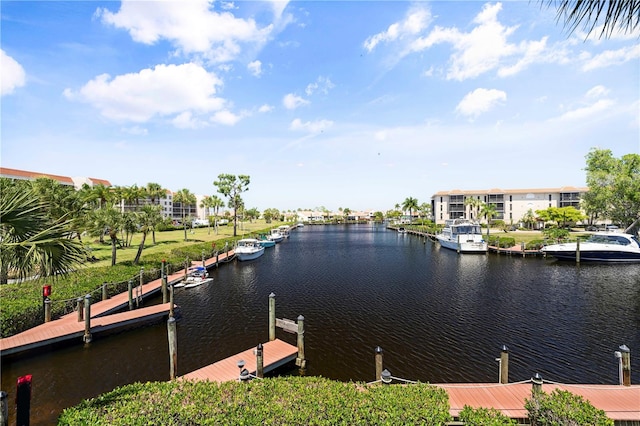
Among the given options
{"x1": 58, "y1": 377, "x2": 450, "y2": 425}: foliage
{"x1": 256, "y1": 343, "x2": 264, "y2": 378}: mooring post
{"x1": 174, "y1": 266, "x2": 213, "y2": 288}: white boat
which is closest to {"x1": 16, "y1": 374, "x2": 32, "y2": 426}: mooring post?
{"x1": 58, "y1": 377, "x2": 450, "y2": 425}: foliage

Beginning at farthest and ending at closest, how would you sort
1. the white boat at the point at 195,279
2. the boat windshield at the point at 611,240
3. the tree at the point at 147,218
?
the boat windshield at the point at 611,240 < the tree at the point at 147,218 < the white boat at the point at 195,279

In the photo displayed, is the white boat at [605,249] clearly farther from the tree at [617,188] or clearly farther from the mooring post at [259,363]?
the mooring post at [259,363]

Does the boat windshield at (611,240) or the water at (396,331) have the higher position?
the boat windshield at (611,240)

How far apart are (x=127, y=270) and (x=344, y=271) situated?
21979 millimetres

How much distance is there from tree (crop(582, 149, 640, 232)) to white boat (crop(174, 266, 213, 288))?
57118 millimetres

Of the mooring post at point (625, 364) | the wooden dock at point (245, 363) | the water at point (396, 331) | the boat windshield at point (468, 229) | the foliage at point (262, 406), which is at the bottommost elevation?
the water at point (396, 331)

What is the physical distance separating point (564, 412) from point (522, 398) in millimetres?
3011

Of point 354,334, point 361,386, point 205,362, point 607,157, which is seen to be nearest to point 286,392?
point 361,386

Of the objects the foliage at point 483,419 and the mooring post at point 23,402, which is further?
the mooring post at point 23,402

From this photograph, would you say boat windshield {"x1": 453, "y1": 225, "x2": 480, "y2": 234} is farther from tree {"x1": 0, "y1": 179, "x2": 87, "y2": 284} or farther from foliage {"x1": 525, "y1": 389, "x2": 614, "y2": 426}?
tree {"x1": 0, "y1": 179, "x2": 87, "y2": 284}

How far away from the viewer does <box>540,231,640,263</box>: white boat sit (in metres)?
36.9

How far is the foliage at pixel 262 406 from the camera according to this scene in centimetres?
680

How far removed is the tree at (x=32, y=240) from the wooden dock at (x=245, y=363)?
6221 millimetres

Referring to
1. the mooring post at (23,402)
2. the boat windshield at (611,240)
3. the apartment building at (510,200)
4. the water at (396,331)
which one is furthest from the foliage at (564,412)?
the apartment building at (510,200)
